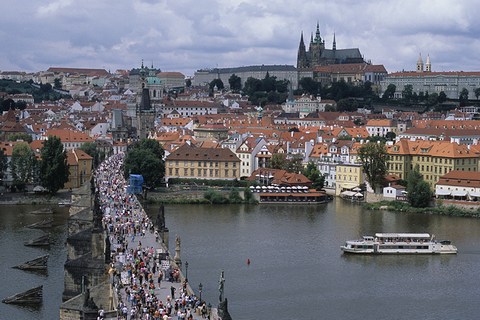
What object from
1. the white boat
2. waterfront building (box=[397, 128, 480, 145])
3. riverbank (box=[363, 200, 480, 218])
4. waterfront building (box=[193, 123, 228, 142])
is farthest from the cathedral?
the white boat

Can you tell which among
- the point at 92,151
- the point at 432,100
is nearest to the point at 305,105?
the point at 432,100

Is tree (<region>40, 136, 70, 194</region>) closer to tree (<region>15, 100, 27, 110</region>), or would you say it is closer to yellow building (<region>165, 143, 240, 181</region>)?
yellow building (<region>165, 143, 240, 181</region>)

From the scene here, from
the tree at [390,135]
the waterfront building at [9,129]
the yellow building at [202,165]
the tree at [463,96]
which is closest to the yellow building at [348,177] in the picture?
the yellow building at [202,165]

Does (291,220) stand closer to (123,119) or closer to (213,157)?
(213,157)

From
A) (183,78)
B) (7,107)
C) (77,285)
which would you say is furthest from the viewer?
(183,78)

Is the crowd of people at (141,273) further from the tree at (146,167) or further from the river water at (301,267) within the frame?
the tree at (146,167)

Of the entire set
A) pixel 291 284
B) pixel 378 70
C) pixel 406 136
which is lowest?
pixel 291 284

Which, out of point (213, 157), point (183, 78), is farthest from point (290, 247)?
point (183, 78)
